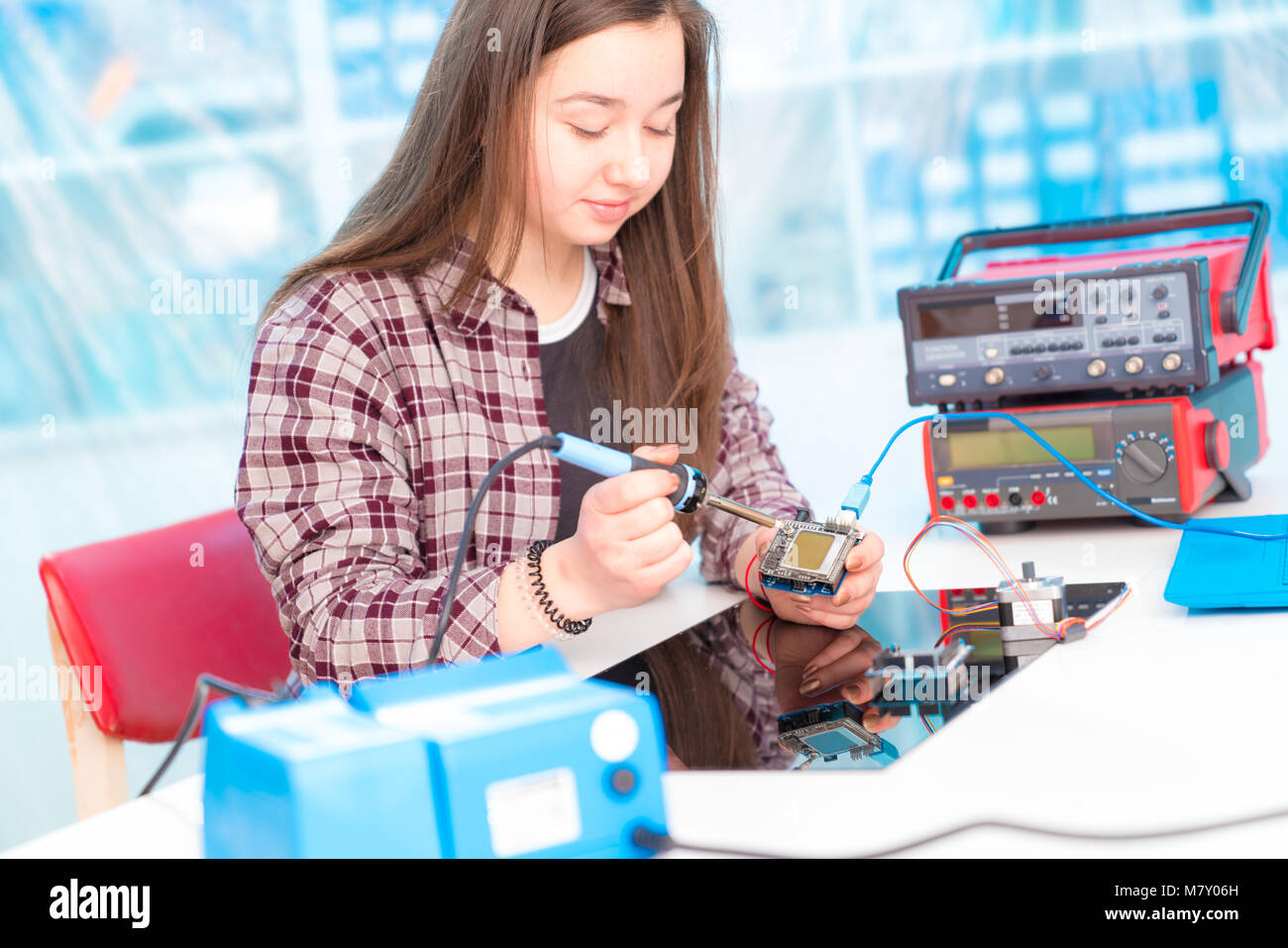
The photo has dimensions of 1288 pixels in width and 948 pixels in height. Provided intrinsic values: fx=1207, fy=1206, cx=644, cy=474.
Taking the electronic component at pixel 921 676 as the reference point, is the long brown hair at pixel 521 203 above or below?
above

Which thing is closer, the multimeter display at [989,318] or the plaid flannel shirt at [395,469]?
the plaid flannel shirt at [395,469]

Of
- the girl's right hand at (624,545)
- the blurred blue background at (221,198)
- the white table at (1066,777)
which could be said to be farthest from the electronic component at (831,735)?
the blurred blue background at (221,198)

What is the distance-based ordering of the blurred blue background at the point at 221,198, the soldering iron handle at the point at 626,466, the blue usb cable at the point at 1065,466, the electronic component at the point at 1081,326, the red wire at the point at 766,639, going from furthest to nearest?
the blurred blue background at the point at 221,198, the electronic component at the point at 1081,326, the blue usb cable at the point at 1065,466, the red wire at the point at 766,639, the soldering iron handle at the point at 626,466

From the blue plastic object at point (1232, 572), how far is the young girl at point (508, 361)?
0.26 metres

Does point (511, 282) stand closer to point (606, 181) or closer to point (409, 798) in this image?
point (606, 181)

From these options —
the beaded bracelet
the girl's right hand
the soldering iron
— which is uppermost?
the soldering iron

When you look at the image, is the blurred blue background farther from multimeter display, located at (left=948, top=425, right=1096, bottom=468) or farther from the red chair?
the red chair

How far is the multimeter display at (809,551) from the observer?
3.27 feet

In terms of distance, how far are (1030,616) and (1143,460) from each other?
18.0 inches

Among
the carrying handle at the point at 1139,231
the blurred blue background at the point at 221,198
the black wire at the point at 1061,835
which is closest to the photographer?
the black wire at the point at 1061,835

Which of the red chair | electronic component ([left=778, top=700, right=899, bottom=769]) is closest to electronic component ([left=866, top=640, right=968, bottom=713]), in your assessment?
electronic component ([left=778, top=700, right=899, bottom=769])

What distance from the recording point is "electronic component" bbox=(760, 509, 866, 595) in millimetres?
991

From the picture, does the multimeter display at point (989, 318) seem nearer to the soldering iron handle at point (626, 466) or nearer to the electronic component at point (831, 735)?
the soldering iron handle at point (626, 466)

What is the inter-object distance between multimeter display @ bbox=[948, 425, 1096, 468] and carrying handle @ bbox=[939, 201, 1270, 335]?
244mm
